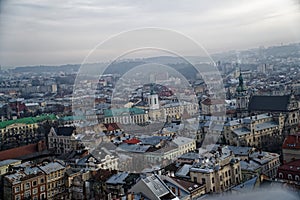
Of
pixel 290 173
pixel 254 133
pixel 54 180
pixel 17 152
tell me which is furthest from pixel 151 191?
pixel 254 133

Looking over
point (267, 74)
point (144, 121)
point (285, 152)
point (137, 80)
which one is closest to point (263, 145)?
point (285, 152)

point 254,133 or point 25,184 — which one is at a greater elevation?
point 254,133

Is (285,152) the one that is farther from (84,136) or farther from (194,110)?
(194,110)

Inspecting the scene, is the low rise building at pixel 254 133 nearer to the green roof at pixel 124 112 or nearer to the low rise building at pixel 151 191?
the green roof at pixel 124 112

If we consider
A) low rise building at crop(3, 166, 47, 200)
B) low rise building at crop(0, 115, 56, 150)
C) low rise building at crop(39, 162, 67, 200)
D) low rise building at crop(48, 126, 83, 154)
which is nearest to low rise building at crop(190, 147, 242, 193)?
low rise building at crop(39, 162, 67, 200)

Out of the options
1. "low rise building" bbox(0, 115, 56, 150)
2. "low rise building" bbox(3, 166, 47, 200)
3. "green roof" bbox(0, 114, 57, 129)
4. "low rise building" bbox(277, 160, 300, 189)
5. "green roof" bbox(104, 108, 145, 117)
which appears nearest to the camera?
"low rise building" bbox(277, 160, 300, 189)

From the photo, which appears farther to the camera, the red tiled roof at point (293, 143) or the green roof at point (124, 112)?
the green roof at point (124, 112)

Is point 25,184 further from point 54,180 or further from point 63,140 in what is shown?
point 63,140

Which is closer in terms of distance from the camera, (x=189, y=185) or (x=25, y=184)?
(x=189, y=185)

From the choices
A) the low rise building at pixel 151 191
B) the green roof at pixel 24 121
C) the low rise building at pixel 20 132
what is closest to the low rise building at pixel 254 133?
the low rise building at pixel 151 191

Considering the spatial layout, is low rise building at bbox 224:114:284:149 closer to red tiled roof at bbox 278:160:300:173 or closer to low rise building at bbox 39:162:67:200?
red tiled roof at bbox 278:160:300:173

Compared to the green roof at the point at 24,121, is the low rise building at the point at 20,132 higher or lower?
lower
